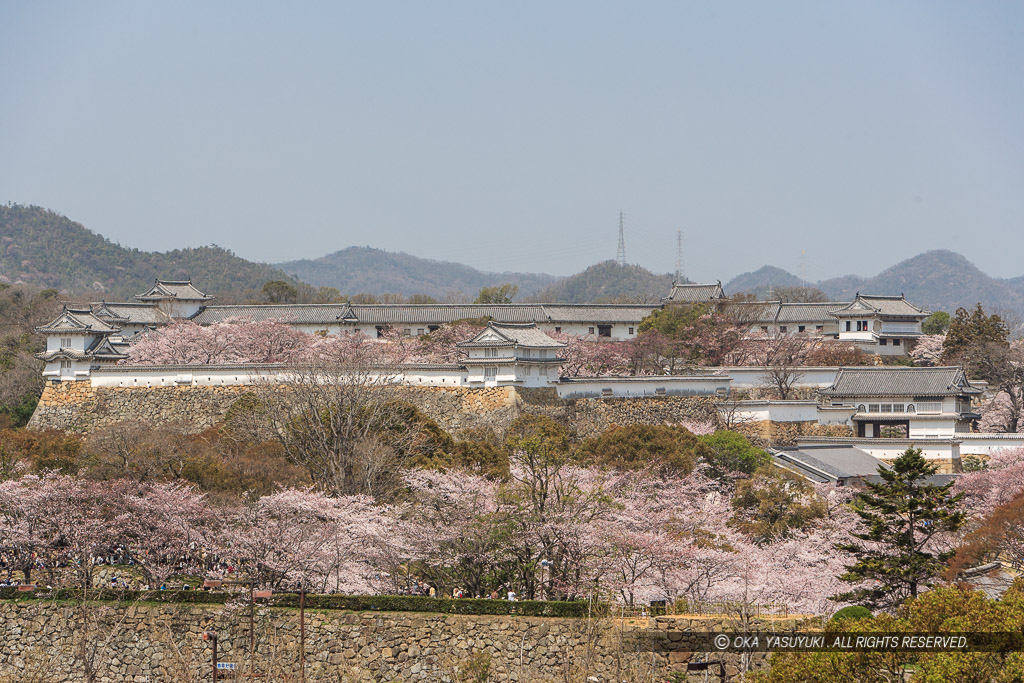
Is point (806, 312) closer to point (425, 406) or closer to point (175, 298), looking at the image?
point (425, 406)

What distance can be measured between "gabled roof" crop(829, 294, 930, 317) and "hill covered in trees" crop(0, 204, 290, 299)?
256 ft

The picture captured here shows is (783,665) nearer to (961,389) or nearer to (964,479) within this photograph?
(964,479)

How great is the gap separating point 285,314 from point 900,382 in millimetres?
27116

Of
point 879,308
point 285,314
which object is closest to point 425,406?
point 285,314

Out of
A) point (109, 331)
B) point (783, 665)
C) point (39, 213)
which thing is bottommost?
point (783, 665)

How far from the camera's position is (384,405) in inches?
1236

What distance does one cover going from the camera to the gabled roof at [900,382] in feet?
129

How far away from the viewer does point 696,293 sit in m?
59.9

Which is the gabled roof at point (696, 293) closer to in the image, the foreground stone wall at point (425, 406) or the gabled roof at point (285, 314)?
the gabled roof at point (285, 314)

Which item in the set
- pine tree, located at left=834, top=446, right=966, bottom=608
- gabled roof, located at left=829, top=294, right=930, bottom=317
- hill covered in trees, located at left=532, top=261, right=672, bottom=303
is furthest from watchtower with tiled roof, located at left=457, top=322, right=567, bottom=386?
hill covered in trees, located at left=532, top=261, right=672, bottom=303

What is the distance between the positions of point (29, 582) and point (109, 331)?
Answer: 1790 cm

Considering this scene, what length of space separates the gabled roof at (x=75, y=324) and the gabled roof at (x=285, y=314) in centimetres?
1168

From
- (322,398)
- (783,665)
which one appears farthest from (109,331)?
(783,665)

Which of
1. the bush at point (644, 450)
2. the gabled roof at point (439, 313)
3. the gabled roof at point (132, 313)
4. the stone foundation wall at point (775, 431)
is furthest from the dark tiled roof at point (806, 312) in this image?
the gabled roof at point (132, 313)
